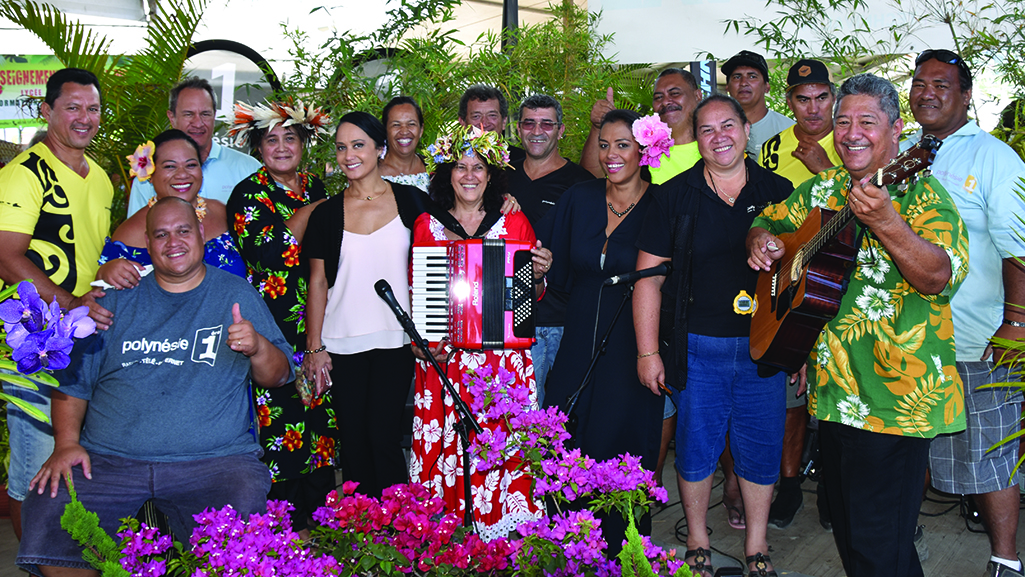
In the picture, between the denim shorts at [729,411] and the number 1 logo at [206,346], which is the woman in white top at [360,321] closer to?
the number 1 logo at [206,346]

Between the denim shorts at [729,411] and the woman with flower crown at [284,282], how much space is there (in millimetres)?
1702

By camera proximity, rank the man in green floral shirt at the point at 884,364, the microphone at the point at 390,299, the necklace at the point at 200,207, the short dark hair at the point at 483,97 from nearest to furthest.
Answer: the man in green floral shirt at the point at 884,364 < the microphone at the point at 390,299 < the necklace at the point at 200,207 < the short dark hair at the point at 483,97

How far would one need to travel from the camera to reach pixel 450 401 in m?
3.50

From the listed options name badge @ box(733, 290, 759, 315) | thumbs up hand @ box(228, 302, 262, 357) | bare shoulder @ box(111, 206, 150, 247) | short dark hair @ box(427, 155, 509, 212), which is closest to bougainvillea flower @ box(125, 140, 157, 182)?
bare shoulder @ box(111, 206, 150, 247)

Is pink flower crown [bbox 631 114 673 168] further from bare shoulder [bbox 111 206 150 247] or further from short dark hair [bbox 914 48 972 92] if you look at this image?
bare shoulder [bbox 111 206 150 247]

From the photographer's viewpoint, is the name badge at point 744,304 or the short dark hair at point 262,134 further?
the short dark hair at point 262,134

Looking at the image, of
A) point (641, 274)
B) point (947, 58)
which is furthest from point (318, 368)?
point (947, 58)

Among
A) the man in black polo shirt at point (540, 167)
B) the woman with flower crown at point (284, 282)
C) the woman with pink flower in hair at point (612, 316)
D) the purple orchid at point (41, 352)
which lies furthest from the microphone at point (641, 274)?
the purple orchid at point (41, 352)

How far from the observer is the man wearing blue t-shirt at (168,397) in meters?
2.80

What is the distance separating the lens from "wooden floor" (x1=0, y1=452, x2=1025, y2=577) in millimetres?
3633

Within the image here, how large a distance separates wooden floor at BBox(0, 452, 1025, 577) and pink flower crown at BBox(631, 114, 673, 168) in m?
1.89

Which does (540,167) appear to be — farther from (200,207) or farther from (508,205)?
(200,207)

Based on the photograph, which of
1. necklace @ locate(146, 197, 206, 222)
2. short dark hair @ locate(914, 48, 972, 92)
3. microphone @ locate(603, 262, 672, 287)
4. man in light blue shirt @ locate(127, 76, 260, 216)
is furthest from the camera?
man in light blue shirt @ locate(127, 76, 260, 216)

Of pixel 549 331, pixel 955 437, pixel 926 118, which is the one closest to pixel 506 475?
pixel 549 331
